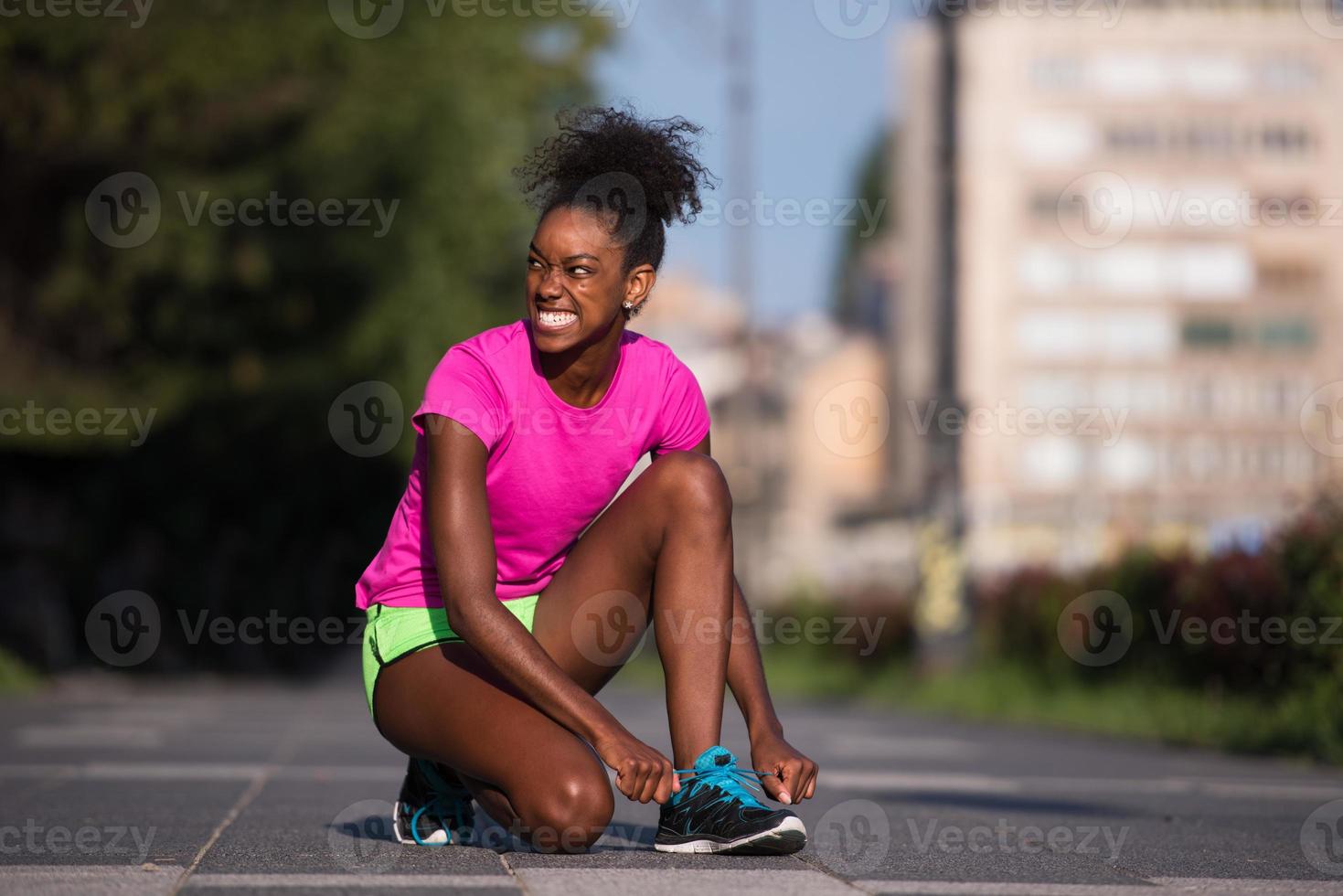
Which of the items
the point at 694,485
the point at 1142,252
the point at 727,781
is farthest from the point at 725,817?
the point at 1142,252

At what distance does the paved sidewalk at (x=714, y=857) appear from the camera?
374cm

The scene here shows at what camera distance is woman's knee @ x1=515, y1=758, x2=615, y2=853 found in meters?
3.95

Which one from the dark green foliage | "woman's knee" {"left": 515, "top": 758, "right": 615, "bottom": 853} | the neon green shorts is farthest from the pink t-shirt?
the dark green foliage

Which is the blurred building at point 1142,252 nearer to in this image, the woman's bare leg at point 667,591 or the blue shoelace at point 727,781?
the woman's bare leg at point 667,591

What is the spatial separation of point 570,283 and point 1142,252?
74629 mm

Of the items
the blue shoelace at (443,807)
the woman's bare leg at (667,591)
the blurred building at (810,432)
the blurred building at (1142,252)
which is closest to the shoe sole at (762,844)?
the woman's bare leg at (667,591)

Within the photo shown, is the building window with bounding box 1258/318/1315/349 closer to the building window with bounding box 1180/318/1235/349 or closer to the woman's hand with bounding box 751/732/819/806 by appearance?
the building window with bounding box 1180/318/1235/349

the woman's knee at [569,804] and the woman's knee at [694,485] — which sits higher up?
A: the woman's knee at [694,485]

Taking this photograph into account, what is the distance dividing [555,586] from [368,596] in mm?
474

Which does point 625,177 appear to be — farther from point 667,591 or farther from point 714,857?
point 714,857

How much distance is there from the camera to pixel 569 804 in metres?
3.97

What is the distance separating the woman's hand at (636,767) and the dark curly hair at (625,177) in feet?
3.65

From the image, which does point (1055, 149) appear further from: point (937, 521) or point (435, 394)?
point (435, 394)

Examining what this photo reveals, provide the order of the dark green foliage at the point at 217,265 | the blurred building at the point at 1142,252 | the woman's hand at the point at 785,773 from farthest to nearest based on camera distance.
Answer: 1. the blurred building at the point at 1142,252
2. the dark green foliage at the point at 217,265
3. the woman's hand at the point at 785,773
